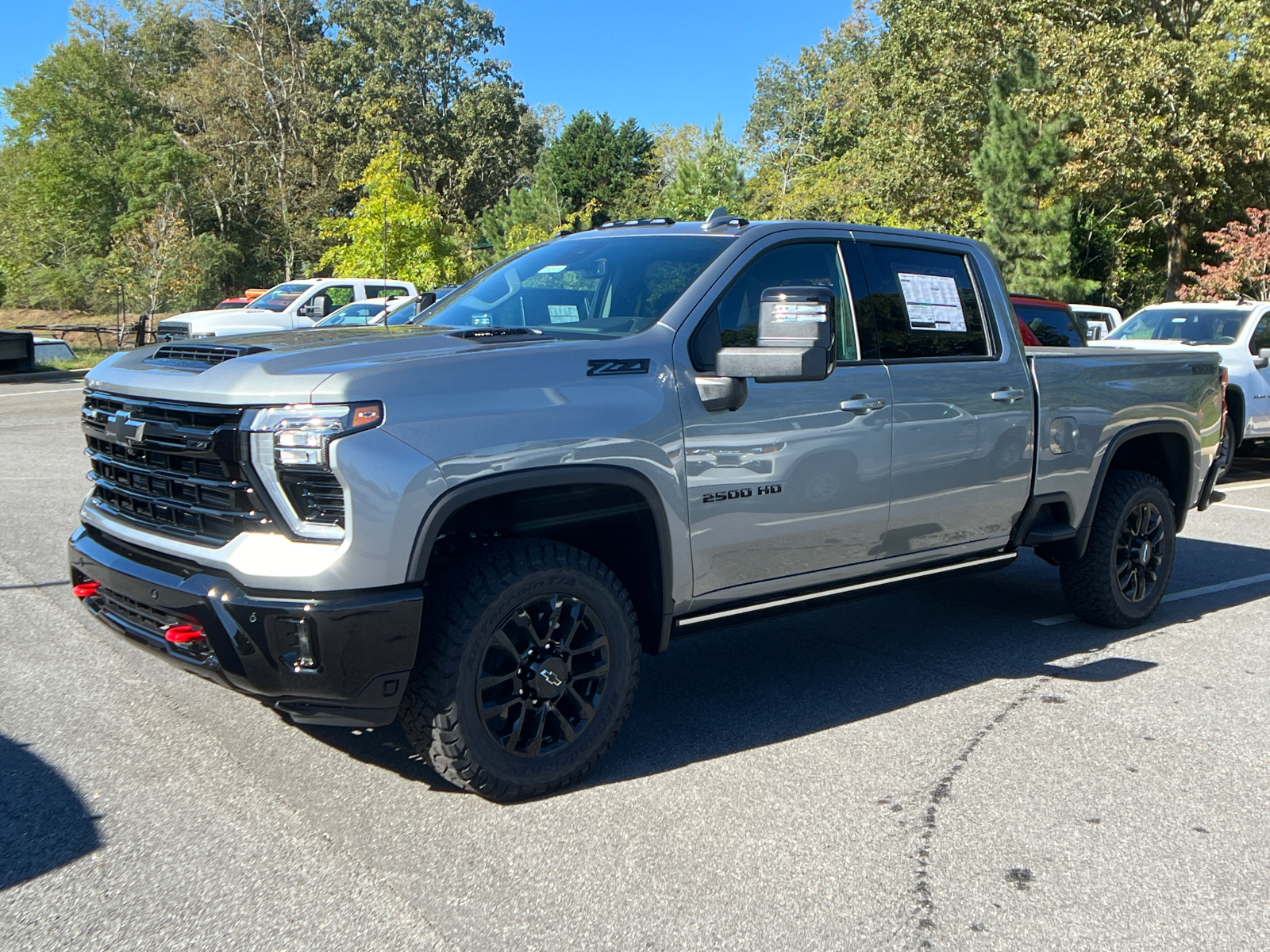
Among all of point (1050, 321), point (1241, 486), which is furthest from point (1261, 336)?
point (1050, 321)

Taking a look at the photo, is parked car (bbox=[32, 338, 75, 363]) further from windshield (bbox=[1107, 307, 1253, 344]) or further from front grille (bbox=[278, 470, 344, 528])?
front grille (bbox=[278, 470, 344, 528])

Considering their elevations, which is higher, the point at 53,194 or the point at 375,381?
the point at 53,194

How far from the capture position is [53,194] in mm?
56906

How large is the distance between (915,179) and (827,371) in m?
35.9

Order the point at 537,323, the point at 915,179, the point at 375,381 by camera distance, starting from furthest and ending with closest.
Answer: the point at 915,179
the point at 537,323
the point at 375,381

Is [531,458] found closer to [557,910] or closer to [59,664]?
[557,910]

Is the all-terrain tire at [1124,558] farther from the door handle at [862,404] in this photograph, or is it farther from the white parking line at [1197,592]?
the door handle at [862,404]

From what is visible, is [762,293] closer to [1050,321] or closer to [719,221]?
[719,221]

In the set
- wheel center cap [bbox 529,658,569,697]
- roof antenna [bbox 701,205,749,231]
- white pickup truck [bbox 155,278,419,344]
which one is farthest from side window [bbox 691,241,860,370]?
white pickup truck [bbox 155,278,419,344]

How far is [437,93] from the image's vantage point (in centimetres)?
6469

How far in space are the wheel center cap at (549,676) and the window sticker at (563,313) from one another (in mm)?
1457

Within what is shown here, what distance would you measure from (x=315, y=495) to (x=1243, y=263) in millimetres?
27652

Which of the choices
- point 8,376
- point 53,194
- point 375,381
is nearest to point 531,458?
point 375,381

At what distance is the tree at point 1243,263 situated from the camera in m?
25.7
